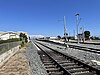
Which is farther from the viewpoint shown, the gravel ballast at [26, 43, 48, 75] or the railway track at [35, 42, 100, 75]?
the gravel ballast at [26, 43, 48, 75]

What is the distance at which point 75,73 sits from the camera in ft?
35.1

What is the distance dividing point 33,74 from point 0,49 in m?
6.33

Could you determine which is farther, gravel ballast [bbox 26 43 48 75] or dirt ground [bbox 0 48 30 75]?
dirt ground [bbox 0 48 30 75]

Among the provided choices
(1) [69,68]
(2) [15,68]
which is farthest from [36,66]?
(1) [69,68]

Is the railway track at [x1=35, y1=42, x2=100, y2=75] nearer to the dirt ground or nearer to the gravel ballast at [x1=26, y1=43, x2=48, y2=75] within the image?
the gravel ballast at [x1=26, y1=43, x2=48, y2=75]

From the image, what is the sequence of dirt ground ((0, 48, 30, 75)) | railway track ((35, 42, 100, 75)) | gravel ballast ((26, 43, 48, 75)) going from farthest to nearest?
1. dirt ground ((0, 48, 30, 75))
2. gravel ballast ((26, 43, 48, 75))
3. railway track ((35, 42, 100, 75))

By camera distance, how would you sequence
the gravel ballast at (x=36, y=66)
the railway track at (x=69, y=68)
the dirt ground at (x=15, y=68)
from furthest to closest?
1. the dirt ground at (x=15, y=68)
2. the gravel ballast at (x=36, y=66)
3. the railway track at (x=69, y=68)

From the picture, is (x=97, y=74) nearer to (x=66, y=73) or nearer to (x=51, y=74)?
(x=66, y=73)

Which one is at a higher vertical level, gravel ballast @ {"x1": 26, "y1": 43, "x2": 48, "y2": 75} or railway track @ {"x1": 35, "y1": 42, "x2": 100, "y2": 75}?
railway track @ {"x1": 35, "y1": 42, "x2": 100, "y2": 75}

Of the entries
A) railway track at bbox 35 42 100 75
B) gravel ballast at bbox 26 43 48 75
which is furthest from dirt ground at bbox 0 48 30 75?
railway track at bbox 35 42 100 75

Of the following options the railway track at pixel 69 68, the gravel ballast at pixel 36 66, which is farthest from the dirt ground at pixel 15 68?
the railway track at pixel 69 68

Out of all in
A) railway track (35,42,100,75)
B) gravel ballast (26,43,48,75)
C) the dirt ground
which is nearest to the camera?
railway track (35,42,100,75)

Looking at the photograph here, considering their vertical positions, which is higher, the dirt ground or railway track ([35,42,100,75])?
railway track ([35,42,100,75])

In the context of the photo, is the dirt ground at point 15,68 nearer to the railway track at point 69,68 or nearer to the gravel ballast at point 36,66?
the gravel ballast at point 36,66
